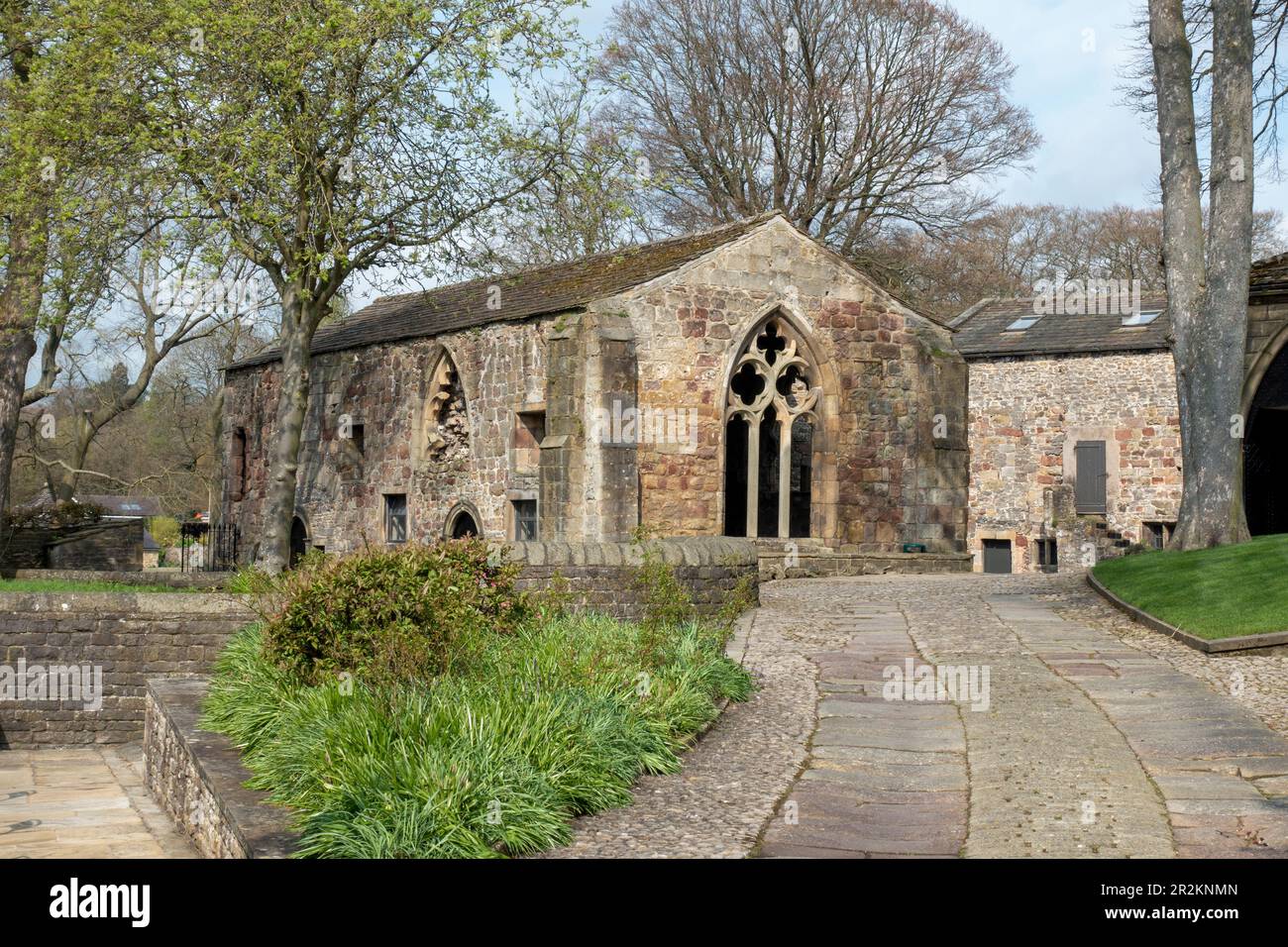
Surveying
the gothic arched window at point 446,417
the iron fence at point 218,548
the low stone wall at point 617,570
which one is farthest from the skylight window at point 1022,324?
the low stone wall at point 617,570

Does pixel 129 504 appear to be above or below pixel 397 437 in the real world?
below

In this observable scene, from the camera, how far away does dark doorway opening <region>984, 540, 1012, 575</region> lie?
109 feet

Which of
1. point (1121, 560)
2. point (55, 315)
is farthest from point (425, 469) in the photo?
point (1121, 560)

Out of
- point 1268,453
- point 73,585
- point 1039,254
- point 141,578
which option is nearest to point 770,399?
point 1268,453

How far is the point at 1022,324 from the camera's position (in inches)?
1346

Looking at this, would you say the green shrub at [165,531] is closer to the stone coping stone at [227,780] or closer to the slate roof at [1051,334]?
the slate roof at [1051,334]

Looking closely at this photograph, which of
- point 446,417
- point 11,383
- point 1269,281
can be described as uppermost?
point 1269,281

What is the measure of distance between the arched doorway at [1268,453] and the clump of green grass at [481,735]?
11.6 metres

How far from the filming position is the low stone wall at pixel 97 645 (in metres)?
14.5

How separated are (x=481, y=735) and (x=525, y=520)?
14.3 meters

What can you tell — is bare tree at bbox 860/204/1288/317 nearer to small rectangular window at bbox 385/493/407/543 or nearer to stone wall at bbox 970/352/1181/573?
stone wall at bbox 970/352/1181/573

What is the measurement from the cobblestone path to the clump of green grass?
0.27 meters

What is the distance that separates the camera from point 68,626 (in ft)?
Answer: 47.5

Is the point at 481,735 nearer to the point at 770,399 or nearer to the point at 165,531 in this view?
the point at 770,399
